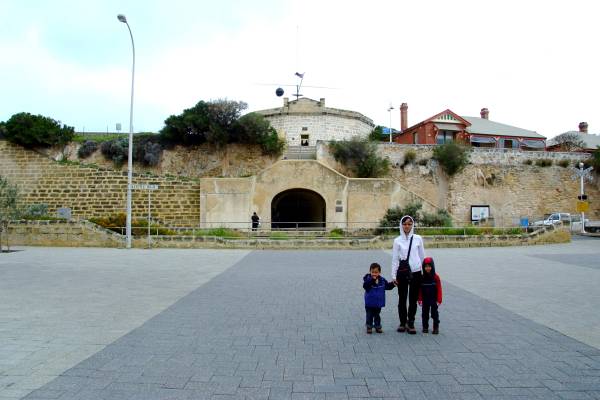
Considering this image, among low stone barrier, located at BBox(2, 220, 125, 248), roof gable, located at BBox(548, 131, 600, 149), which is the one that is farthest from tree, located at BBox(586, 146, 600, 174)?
low stone barrier, located at BBox(2, 220, 125, 248)

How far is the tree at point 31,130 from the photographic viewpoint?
1149 inches

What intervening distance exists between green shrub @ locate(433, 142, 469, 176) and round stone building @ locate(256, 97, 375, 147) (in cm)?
739

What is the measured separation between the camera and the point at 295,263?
1377 cm

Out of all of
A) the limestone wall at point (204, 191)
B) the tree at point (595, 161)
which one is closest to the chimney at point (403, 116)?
the tree at point (595, 161)

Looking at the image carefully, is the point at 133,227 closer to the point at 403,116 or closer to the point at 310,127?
the point at 310,127

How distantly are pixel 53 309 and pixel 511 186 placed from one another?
34.1m

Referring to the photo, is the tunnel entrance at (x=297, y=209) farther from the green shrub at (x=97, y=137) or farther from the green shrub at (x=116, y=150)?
the green shrub at (x=97, y=137)

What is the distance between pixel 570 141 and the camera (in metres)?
43.9

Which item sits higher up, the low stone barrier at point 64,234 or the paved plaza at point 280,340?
the low stone barrier at point 64,234

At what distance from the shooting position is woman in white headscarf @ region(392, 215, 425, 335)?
19.0 ft

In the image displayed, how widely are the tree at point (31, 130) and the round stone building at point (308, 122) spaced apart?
1658cm

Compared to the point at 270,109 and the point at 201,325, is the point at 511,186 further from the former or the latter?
the point at 201,325

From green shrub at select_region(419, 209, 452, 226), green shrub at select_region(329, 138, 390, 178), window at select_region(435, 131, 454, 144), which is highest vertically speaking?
window at select_region(435, 131, 454, 144)

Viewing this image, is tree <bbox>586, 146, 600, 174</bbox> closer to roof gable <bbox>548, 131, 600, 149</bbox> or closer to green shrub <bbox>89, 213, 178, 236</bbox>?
roof gable <bbox>548, 131, 600, 149</bbox>
